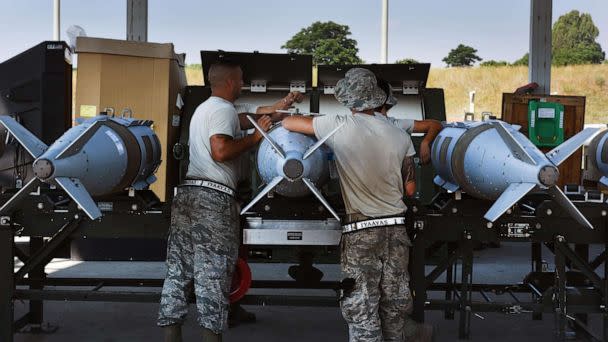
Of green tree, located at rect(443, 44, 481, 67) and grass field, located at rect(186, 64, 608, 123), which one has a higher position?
green tree, located at rect(443, 44, 481, 67)

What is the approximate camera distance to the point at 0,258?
4262mm

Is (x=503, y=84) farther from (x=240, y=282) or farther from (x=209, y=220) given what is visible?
(x=209, y=220)

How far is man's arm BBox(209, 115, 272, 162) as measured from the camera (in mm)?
3941

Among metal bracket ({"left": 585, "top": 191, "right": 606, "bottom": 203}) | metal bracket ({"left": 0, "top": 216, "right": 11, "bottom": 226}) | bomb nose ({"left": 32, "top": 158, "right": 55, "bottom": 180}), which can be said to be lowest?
metal bracket ({"left": 0, "top": 216, "right": 11, "bottom": 226})

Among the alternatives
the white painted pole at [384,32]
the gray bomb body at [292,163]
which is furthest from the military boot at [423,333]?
the white painted pole at [384,32]

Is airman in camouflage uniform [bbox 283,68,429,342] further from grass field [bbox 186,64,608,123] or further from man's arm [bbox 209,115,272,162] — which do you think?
grass field [bbox 186,64,608,123]

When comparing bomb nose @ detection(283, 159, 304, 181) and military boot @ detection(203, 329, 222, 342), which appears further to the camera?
military boot @ detection(203, 329, 222, 342)

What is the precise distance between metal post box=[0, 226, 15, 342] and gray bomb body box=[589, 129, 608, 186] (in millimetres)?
3931

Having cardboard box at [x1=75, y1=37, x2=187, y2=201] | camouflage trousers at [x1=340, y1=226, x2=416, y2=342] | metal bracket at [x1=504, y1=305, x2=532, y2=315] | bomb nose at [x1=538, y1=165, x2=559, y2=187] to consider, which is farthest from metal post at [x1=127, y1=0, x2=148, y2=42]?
bomb nose at [x1=538, y1=165, x2=559, y2=187]

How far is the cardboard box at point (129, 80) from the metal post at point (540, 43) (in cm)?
497

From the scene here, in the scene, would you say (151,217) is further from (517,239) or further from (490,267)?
(490,267)

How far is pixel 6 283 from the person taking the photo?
14.0 feet

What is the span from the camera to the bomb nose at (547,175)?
11.4 feet

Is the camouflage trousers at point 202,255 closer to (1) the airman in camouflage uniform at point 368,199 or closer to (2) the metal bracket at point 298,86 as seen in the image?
(1) the airman in camouflage uniform at point 368,199
